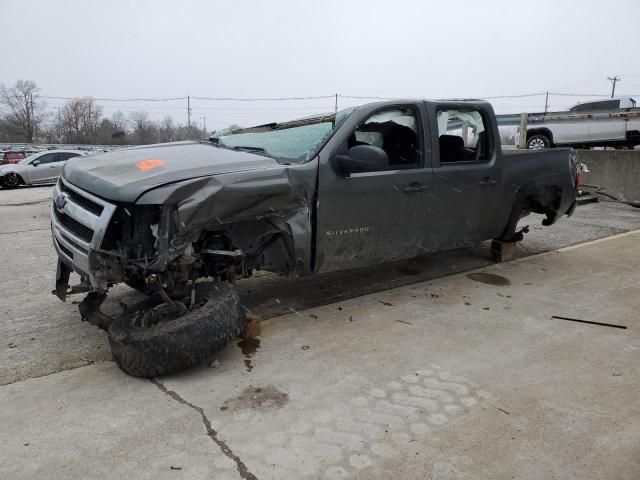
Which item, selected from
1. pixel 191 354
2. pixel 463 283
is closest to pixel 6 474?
pixel 191 354

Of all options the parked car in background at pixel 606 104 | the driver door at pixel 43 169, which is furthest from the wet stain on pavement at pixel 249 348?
the driver door at pixel 43 169

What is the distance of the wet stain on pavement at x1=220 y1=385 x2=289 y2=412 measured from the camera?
2.84 meters

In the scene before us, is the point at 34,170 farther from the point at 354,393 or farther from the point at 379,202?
the point at 354,393

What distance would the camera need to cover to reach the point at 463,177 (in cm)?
487

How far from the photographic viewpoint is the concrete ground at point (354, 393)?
7.84 feet

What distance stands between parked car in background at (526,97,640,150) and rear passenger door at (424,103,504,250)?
10523 mm

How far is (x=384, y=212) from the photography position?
4.29 meters

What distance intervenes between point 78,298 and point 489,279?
4.19 meters

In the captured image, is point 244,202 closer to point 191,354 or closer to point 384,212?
point 191,354

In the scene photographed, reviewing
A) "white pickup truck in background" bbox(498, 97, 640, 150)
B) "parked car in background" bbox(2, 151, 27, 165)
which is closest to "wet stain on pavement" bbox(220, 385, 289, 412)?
"white pickup truck in background" bbox(498, 97, 640, 150)

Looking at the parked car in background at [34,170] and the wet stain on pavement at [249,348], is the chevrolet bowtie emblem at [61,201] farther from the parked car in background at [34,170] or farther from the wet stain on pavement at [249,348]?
the parked car in background at [34,170]

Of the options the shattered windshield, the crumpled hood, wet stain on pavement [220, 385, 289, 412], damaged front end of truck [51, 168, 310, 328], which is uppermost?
the shattered windshield

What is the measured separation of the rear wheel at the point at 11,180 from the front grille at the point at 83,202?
15.9 m

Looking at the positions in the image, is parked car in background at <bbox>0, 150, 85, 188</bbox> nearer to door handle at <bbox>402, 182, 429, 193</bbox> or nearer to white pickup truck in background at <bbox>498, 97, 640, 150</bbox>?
white pickup truck in background at <bbox>498, 97, 640, 150</bbox>
